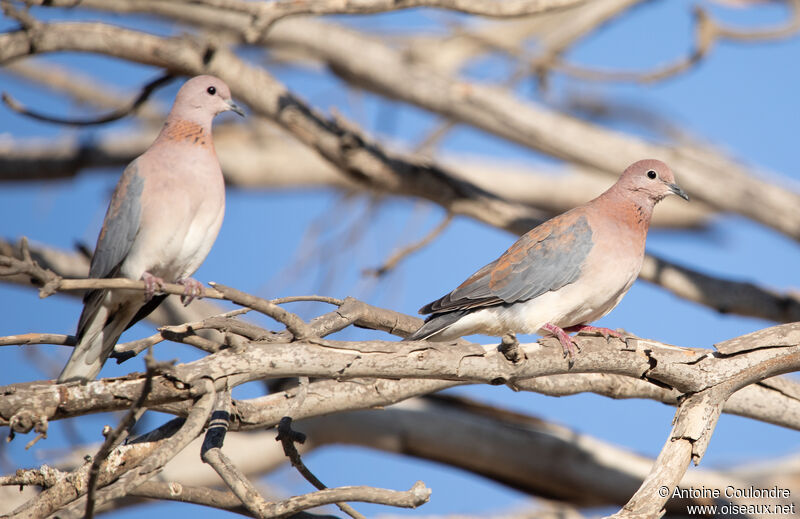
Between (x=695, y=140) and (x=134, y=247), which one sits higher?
(x=695, y=140)

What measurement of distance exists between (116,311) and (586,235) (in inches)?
91.8

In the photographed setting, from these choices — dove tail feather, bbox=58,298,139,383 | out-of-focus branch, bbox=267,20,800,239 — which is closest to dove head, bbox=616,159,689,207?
out-of-focus branch, bbox=267,20,800,239

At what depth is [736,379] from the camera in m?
3.45

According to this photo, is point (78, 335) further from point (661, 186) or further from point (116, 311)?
point (661, 186)

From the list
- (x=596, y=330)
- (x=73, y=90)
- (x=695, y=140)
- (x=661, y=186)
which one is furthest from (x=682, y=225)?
(x=73, y=90)

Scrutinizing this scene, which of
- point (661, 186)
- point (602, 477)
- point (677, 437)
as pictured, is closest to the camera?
point (677, 437)

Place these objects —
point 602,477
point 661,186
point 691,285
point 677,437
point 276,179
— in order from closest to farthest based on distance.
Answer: point 677,437, point 661,186, point 691,285, point 602,477, point 276,179

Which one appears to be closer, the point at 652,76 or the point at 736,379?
the point at 736,379

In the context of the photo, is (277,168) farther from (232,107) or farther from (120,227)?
(120,227)

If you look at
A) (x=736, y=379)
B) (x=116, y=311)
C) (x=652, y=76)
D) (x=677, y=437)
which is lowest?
(x=677, y=437)

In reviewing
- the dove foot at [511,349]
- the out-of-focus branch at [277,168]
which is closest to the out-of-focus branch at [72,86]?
the out-of-focus branch at [277,168]

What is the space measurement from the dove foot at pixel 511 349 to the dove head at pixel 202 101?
6.37 ft

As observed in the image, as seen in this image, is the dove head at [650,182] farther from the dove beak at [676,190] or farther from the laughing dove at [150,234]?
the laughing dove at [150,234]

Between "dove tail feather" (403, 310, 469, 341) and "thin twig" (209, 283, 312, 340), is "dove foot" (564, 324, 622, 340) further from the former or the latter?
"thin twig" (209, 283, 312, 340)
